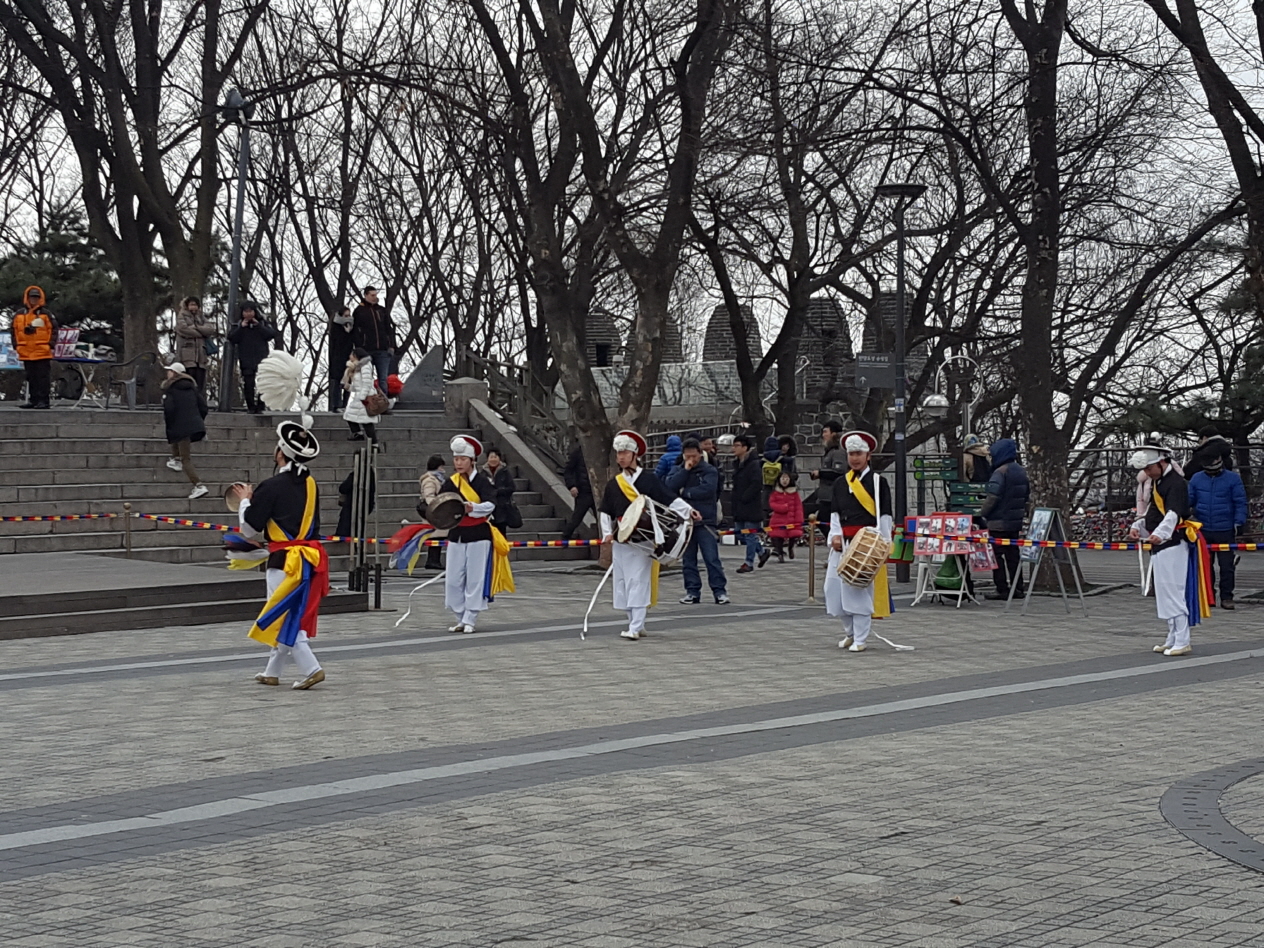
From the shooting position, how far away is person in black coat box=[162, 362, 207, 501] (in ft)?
79.2

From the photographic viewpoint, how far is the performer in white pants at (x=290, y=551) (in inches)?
495

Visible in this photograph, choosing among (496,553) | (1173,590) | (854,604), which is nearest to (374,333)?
(496,553)

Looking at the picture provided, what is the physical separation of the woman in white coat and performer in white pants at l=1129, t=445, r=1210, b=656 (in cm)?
1356

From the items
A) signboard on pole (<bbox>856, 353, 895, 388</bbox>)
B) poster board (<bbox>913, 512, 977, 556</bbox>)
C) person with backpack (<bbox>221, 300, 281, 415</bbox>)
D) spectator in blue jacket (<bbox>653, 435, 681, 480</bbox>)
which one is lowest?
poster board (<bbox>913, 512, 977, 556</bbox>)

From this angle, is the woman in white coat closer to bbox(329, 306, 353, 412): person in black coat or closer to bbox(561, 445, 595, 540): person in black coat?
bbox(329, 306, 353, 412): person in black coat

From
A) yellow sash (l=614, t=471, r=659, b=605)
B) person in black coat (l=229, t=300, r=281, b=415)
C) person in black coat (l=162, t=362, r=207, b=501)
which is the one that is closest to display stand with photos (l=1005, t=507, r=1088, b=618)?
yellow sash (l=614, t=471, r=659, b=605)

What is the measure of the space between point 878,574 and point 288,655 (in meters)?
5.19

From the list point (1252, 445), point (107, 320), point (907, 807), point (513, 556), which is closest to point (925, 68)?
point (513, 556)

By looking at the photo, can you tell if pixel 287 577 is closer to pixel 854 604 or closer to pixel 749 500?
pixel 854 604

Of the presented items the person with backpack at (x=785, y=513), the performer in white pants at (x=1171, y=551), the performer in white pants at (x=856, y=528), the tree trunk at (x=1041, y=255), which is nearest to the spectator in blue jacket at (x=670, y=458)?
the tree trunk at (x=1041, y=255)

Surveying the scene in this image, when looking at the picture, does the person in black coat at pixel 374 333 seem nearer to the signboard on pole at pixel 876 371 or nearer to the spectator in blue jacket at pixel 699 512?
the spectator in blue jacket at pixel 699 512

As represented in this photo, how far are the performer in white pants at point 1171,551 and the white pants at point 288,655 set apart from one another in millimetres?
7175

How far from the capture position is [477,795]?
28.1ft

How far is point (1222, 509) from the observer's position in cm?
1980
